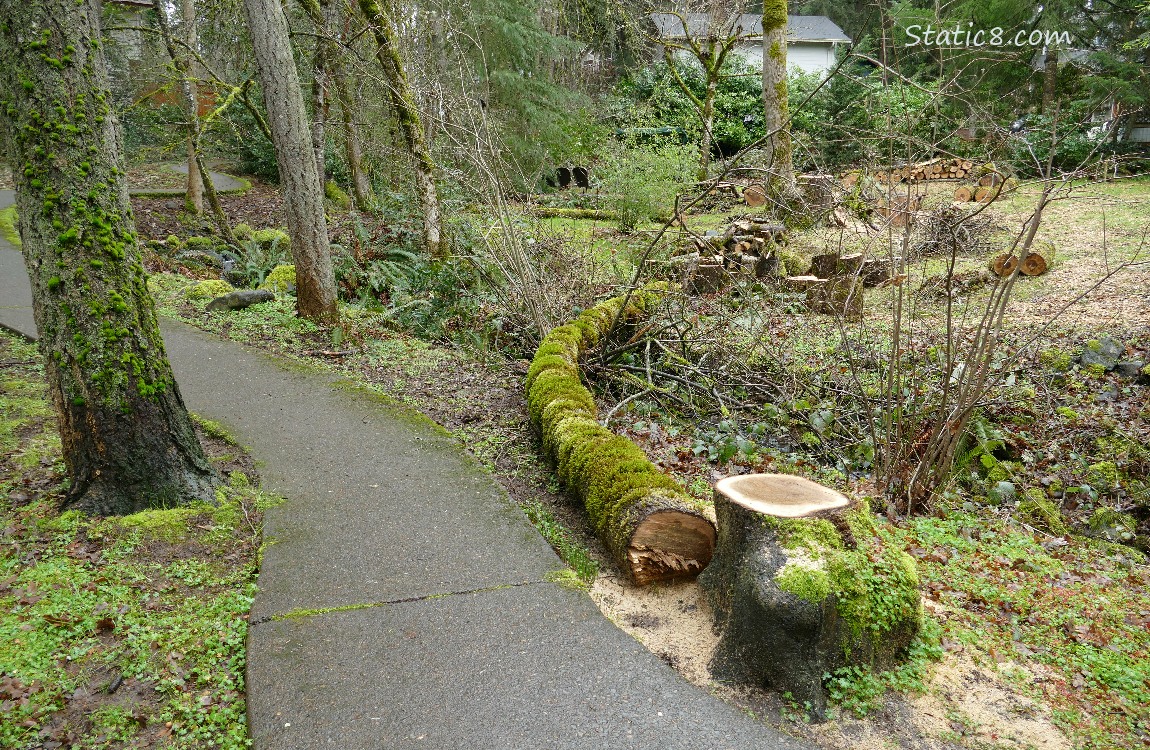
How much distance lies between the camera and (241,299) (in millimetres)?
9281

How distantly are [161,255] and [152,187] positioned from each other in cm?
666

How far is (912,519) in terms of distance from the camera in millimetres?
4621

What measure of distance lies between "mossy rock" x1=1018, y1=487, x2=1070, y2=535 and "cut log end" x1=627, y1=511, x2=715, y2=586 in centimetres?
270

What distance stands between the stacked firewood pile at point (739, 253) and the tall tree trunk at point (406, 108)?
355 cm

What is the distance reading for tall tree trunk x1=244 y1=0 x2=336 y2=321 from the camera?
7.29m

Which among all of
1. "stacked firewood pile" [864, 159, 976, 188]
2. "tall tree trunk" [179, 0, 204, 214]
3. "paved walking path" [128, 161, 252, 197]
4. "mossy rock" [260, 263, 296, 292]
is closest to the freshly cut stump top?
"stacked firewood pile" [864, 159, 976, 188]

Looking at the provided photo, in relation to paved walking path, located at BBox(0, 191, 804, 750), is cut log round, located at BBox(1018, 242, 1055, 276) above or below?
above

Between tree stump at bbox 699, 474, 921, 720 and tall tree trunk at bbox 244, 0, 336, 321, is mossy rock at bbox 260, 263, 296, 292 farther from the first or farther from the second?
tree stump at bbox 699, 474, 921, 720

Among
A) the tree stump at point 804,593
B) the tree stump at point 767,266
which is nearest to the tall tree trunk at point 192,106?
the tree stump at point 767,266

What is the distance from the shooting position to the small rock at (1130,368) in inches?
263

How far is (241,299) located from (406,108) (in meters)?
3.29

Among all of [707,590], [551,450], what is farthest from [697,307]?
[707,590]

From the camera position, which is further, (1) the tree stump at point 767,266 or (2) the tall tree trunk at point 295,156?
(1) the tree stump at point 767,266

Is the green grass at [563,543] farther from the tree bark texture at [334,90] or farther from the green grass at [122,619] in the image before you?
the tree bark texture at [334,90]
